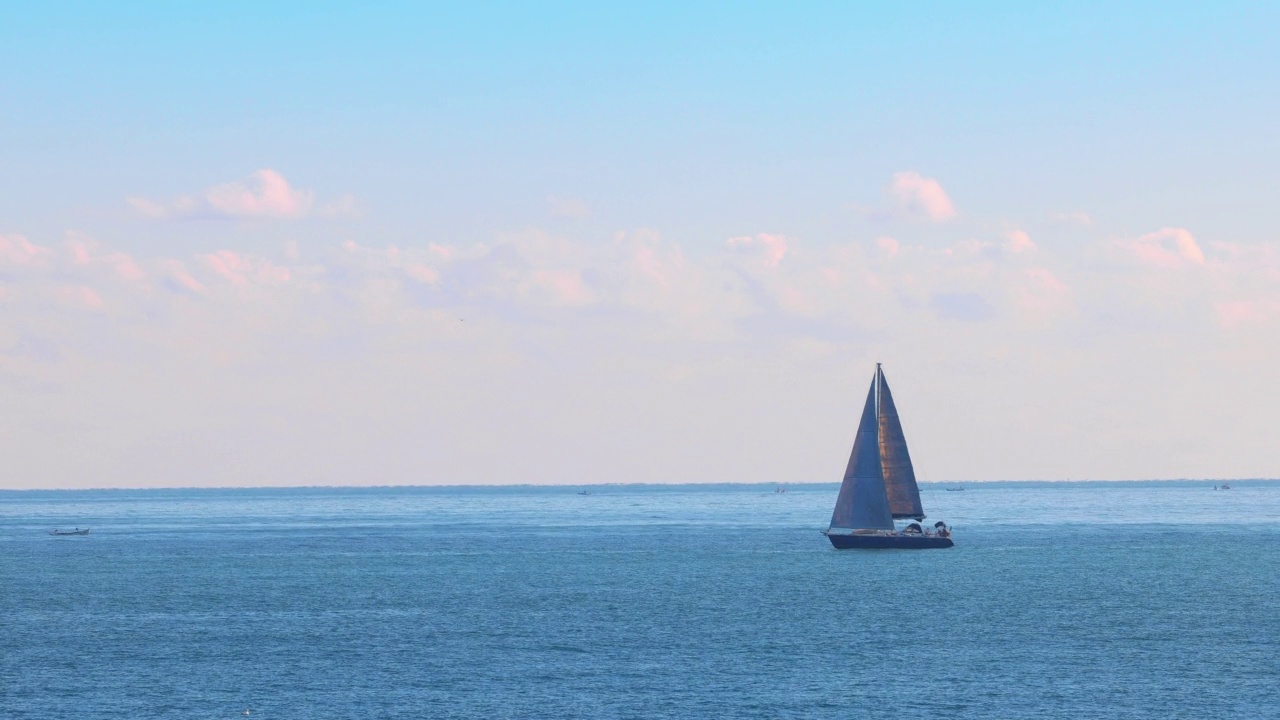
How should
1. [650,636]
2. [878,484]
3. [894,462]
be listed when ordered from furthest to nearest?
[894,462], [878,484], [650,636]

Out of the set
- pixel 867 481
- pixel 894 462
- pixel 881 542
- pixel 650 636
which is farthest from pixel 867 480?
pixel 650 636

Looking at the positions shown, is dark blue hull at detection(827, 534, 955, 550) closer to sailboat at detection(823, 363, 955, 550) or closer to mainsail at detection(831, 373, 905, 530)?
sailboat at detection(823, 363, 955, 550)

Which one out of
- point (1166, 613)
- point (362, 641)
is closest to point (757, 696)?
point (362, 641)

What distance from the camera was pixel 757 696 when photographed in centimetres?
6181

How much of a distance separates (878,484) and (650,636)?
171 feet

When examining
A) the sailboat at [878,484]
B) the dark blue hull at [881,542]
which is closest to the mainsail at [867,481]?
the sailboat at [878,484]

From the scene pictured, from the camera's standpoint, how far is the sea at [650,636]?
61.1 m

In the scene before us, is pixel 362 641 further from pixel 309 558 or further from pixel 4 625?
pixel 309 558

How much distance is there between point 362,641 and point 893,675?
27915 mm

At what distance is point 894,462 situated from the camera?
129 m

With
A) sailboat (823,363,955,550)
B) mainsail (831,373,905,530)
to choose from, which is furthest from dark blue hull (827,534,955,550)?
mainsail (831,373,905,530)

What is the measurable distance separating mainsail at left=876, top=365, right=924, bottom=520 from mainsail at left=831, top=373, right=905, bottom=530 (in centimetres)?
82

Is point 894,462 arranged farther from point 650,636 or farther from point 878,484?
point 650,636

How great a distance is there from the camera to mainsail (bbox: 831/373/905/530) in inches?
4990
